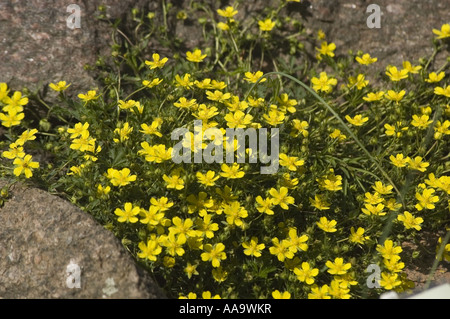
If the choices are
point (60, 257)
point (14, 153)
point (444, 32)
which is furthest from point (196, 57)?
point (444, 32)

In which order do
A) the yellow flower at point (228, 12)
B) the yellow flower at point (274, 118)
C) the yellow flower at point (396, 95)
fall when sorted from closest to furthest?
the yellow flower at point (274, 118)
the yellow flower at point (396, 95)
the yellow flower at point (228, 12)

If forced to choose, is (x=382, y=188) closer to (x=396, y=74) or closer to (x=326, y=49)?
(x=396, y=74)

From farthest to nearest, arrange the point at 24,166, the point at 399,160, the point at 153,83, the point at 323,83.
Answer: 1. the point at 323,83
2. the point at 153,83
3. the point at 399,160
4. the point at 24,166

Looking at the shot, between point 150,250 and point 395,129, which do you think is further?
point 395,129

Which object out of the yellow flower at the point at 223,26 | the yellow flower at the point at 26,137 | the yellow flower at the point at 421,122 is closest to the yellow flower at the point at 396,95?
the yellow flower at the point at 421,122

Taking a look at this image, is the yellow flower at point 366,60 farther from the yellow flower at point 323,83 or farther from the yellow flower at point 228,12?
the yellow flower at point 228,12

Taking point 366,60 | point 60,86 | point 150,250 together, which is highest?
point 366,60

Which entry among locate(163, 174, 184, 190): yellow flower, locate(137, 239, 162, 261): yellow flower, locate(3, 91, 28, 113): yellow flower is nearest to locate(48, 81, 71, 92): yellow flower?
locate(3, 91, 28, 113): yellow flower
